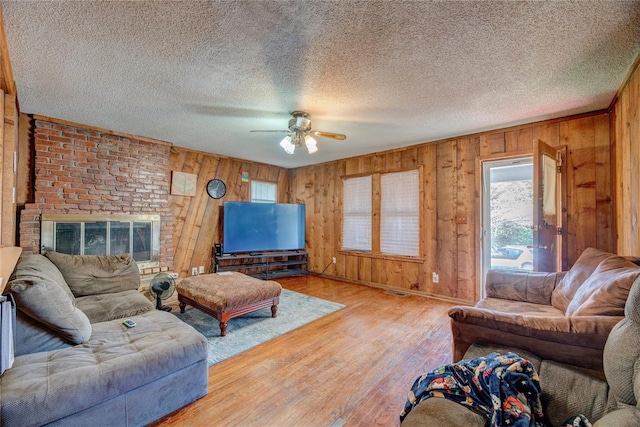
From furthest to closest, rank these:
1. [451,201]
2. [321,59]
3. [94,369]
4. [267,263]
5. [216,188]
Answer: [267,263]
[216,188]
[451,201]
[321,59]
[94,369]

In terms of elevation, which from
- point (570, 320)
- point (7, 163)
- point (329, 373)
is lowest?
point (329, 373)

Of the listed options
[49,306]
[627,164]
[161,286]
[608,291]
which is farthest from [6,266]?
[627,164]

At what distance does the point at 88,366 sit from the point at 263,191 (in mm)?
4645

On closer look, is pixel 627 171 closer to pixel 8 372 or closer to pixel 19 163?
pixel 8 372

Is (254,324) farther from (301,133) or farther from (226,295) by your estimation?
(301,133)

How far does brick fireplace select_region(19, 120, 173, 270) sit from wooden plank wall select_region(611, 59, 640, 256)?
5341mm

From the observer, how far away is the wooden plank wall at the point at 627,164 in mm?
2076

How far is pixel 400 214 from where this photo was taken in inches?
179

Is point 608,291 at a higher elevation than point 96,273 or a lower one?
higher

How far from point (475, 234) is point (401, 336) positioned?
1916 millimetres

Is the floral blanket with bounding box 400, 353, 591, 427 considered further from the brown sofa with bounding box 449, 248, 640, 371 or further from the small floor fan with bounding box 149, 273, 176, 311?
the small floor fan with bounding box 149, 273, 176, 311

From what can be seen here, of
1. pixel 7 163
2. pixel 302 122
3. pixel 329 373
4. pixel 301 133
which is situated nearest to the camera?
pixel 329 373

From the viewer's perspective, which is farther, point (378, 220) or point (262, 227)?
point (262, 227)

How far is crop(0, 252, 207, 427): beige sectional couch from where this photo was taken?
129cm
